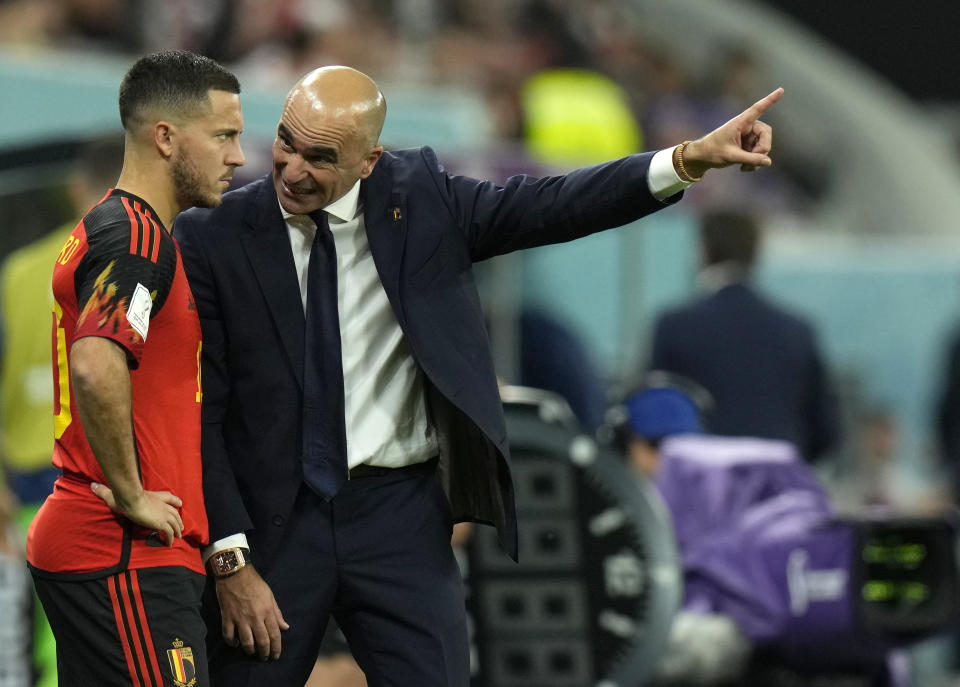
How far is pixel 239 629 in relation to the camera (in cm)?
320

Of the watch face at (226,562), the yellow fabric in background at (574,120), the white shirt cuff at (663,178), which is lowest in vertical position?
the watch face at (226,562)

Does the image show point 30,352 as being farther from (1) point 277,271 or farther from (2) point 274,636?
(2) point 274,636

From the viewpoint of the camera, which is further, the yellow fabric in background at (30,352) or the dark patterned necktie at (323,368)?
the yellow fabric in background at (30,352)

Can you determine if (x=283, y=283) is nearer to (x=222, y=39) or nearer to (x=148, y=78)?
(x=148, y=78)

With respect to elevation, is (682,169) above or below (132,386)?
above

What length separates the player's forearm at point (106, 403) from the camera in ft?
9.29

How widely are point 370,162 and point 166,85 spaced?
0.43 metres

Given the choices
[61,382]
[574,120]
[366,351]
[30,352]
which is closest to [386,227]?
[366,351]

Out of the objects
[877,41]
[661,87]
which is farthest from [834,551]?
[877,41]

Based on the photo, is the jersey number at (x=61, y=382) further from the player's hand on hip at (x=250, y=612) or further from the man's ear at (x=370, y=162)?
the man's ear at (x=370, y=162)

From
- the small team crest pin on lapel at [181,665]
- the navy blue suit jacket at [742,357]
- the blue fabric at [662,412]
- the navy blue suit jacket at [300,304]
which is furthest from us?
the navy blue suit jacket at [742,357]

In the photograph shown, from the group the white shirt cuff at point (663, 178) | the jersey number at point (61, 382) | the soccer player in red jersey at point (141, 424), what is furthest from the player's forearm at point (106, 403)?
the white shirt cuff at point (663, 178)

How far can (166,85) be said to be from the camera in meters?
3.05

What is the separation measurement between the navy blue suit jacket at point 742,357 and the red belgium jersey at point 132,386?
3373 millimetres
